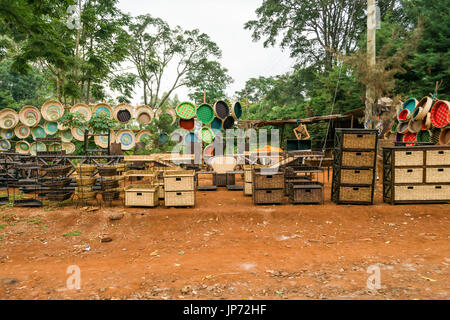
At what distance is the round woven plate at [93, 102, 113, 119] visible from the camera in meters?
12.6

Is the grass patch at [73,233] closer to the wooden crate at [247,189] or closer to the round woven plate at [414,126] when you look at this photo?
the wooden crate at [247,189]

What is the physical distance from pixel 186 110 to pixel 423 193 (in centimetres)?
692

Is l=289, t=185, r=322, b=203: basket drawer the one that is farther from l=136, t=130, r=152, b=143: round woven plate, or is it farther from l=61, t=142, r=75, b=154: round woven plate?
l=61, t=142, r=75, b=154: round woven plate

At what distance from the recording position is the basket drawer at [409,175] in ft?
21.5

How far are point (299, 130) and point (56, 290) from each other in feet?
41.8

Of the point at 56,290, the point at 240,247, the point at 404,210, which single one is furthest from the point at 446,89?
the point at 56,290

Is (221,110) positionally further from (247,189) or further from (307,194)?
(307,194)

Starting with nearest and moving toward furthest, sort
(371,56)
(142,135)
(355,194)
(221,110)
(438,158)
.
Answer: (438,158), (355,194), (371,56), (221,110), (142,135)

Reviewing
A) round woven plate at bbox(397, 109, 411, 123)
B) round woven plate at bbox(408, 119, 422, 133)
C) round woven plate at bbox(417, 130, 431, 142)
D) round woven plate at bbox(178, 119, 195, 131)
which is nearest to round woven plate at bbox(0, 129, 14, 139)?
round woven plate at bbox(178, 119, 195, 131)

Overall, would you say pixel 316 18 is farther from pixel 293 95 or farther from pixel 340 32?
pixel 293 95

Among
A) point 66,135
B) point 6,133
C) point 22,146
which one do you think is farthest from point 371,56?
point 6,133

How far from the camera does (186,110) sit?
9242 millimetres

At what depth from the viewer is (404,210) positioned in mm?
6219

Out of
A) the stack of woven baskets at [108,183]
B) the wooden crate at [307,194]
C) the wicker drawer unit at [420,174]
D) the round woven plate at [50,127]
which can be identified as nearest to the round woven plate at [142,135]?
the round woven plate at [50,127]
